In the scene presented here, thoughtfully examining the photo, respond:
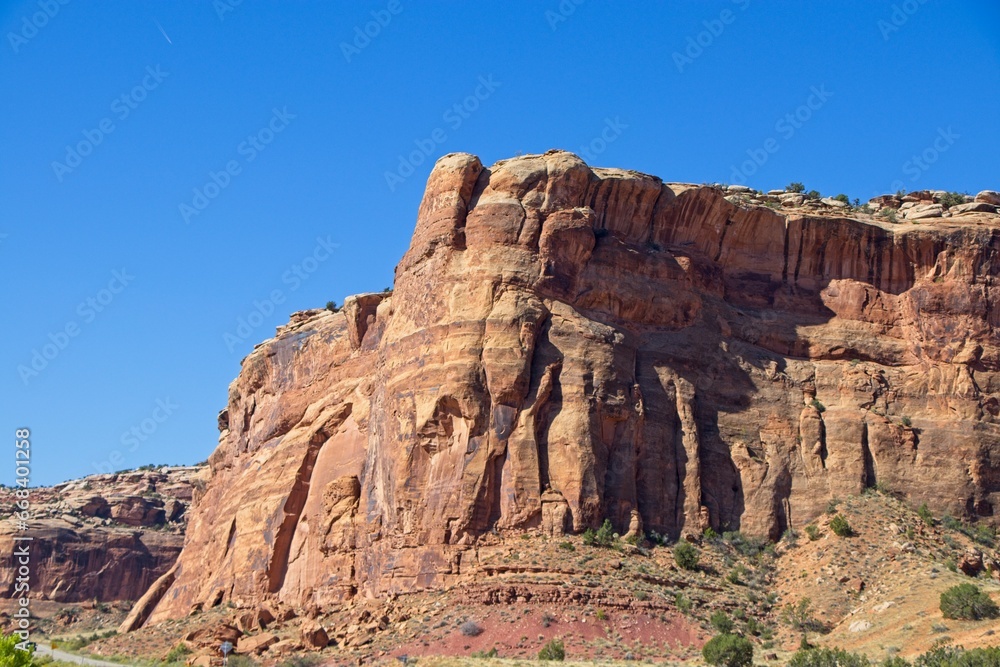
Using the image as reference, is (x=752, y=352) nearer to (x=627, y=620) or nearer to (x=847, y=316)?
→ (x=847, y=316)

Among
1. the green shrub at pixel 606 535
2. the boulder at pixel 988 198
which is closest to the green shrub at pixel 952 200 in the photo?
the boulder at pixel 988 198

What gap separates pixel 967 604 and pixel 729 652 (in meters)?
8.71

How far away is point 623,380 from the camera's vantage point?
6397 cm

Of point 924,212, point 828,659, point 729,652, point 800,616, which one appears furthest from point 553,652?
point 924,212

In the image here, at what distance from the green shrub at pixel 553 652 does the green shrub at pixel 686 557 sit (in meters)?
9.31

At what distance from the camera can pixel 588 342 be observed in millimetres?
63844

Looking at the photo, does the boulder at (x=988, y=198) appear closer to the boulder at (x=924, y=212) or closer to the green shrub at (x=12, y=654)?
the boulder at (x=924, y=212)

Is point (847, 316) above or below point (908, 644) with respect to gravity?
above

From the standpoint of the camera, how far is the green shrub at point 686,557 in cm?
6066

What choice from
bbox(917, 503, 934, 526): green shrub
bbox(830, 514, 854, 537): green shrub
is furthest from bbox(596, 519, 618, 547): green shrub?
bbox(917, 503, 934, 526): green shrub

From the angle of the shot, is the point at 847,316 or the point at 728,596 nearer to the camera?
the point at 728,596

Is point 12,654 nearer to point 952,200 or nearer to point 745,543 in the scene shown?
point 745,543

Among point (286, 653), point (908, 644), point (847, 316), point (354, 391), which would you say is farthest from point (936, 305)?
point (286, 653)

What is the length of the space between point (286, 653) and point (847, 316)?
32122mm
